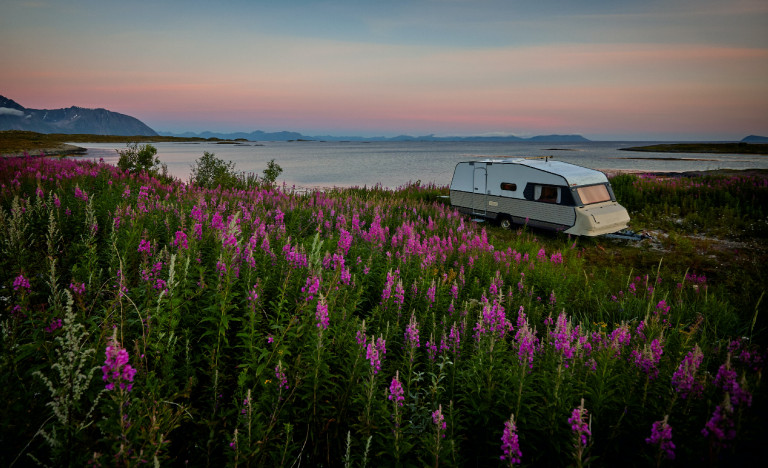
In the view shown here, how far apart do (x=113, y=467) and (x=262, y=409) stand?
3.64ft

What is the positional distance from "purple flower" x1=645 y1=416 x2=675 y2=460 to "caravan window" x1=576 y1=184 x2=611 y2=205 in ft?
43.4

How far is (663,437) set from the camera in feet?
7.38

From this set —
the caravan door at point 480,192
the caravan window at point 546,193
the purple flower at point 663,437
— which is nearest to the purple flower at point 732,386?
the purple flower at point 663,437

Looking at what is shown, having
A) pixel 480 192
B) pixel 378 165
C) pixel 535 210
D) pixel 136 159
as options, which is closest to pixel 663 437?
pixel 535 210

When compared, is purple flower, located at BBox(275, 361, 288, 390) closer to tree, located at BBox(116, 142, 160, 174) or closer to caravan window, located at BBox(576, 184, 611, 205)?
caravan window, located at BBox(576, 184, 611, 205)

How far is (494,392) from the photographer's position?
3.39 m

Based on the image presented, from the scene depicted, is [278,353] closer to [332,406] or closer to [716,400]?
[332,406]

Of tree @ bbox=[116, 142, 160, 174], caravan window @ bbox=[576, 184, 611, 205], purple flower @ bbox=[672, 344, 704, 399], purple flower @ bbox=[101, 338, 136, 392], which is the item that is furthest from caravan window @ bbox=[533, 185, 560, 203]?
tree @ bbox=[116, 142, 160, 174]

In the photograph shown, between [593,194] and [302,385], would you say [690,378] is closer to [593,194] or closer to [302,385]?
[302,385]

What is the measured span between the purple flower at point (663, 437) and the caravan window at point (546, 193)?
13220 mm

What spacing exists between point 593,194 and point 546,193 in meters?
1.76

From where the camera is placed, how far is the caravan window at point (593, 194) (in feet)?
46.6

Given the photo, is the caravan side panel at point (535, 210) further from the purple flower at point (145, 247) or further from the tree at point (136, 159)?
the tree at point (136, 159)

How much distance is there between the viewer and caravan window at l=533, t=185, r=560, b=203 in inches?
570
